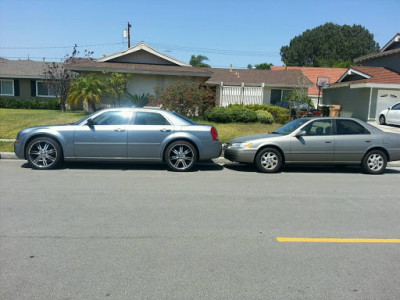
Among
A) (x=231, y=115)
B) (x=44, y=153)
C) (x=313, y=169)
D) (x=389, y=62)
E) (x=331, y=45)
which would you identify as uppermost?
(x=331, y=45)

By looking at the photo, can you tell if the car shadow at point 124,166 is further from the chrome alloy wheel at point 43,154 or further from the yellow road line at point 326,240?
the yellow road line at point 326,240

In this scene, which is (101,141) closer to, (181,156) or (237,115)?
(181,156)

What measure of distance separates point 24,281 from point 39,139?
6.04m

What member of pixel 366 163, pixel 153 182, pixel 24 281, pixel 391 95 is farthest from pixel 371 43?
pixel 24 281

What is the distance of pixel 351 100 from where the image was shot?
24.7 m

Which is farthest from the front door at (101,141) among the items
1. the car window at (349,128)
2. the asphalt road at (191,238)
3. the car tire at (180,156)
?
the car window at (349,128)

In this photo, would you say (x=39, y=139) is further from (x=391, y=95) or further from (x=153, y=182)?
(x=391, y=95)

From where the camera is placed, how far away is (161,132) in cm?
905

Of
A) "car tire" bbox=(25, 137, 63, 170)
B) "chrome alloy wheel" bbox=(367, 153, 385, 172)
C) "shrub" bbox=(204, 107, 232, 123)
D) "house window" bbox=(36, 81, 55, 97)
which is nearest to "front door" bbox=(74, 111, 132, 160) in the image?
"car tire" bbox=(25, 137, 63, 170)

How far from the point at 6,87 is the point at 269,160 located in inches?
1070

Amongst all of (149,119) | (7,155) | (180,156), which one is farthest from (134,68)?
(180,156)

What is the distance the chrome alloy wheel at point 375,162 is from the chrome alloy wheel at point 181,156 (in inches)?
185

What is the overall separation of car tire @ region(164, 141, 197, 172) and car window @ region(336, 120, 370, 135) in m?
3.95

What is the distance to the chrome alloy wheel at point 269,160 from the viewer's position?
368 inches
